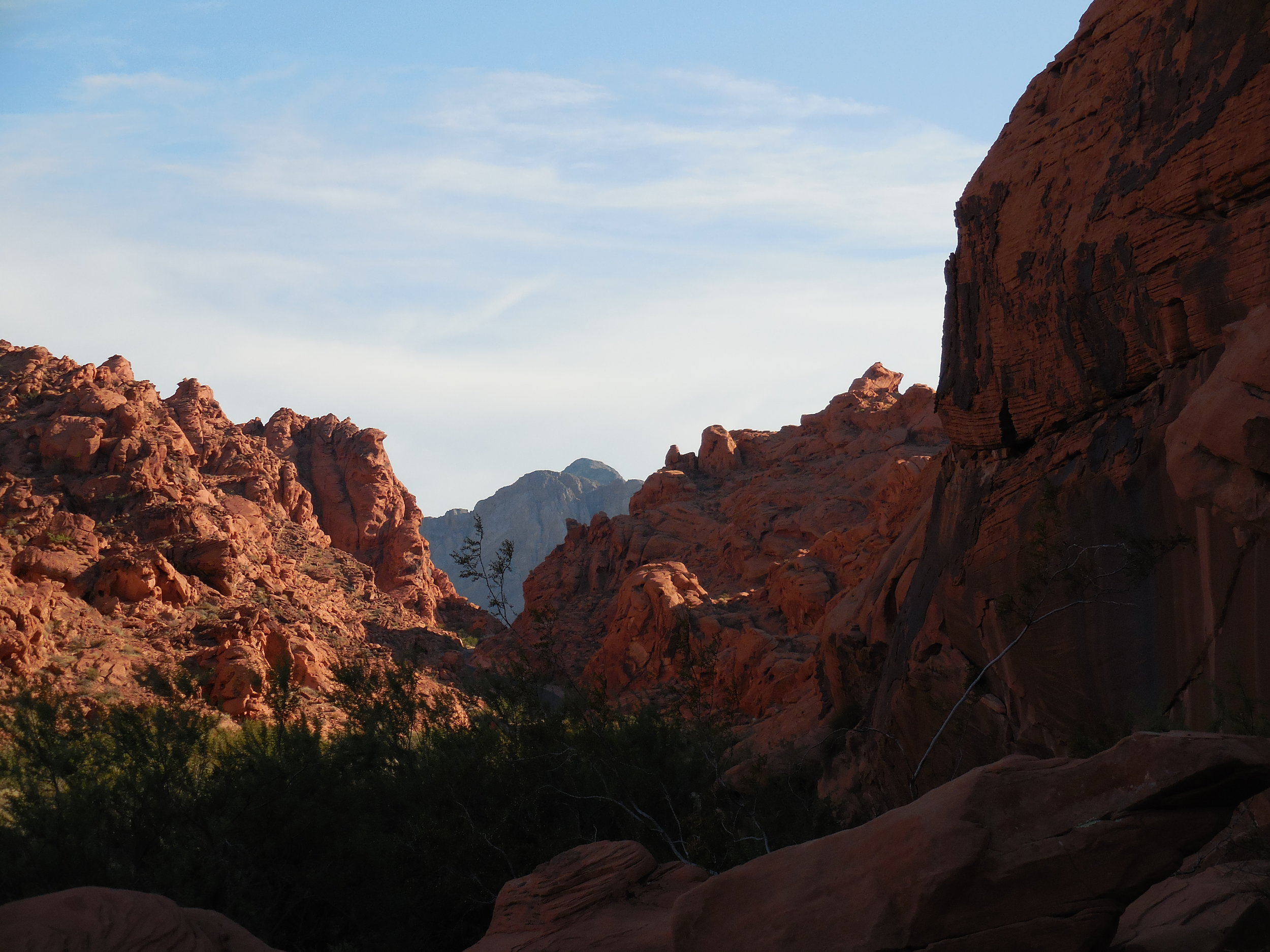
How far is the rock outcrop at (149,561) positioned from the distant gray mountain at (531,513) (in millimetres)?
108840

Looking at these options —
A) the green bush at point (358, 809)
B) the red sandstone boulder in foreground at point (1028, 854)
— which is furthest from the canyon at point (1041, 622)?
the green bush at point (358, 809)

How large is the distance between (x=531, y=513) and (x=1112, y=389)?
16569 cm

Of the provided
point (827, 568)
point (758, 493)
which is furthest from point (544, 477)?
point (827, 568)

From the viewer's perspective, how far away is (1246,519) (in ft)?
32.5

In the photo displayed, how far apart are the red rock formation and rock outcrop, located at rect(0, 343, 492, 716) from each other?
334 inches

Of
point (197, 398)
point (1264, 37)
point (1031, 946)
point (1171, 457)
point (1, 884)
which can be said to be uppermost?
point (197, 398)

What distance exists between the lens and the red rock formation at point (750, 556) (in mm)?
31656

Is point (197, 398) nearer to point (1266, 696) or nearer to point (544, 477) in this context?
point (1266, 696)

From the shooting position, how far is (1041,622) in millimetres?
13133

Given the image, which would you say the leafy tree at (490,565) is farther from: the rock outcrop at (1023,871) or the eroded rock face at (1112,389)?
the rock outcrop at (1023,871)

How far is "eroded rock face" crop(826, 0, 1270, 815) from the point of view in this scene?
10.4m

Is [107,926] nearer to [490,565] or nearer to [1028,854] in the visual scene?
[490,565]

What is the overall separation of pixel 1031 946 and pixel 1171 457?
21.9 feet

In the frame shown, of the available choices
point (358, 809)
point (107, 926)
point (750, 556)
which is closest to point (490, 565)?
point (358, 809)
